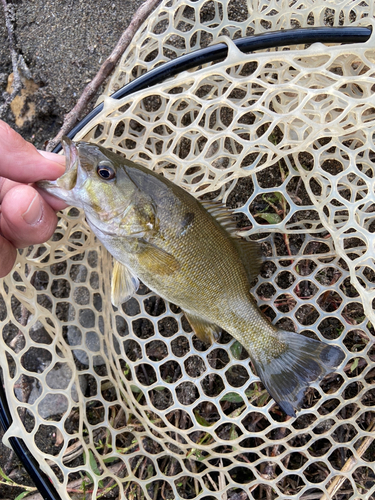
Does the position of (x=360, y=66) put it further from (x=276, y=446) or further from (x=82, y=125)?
(x=276, y=446)

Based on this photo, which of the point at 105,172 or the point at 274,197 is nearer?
the point at 105,172

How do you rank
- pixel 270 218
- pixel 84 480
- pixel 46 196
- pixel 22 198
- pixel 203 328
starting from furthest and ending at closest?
pixel 270 218 → pixel 84 480 → pixel 203 328 → pixel 46 196 → pixel 22 198

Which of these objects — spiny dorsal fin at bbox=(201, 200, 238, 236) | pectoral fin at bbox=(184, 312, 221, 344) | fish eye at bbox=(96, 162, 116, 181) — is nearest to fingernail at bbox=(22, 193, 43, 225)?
fish eye at bbox=(96, 162, 116, 181)

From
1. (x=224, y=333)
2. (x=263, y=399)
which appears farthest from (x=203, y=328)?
(x=263, y=399)

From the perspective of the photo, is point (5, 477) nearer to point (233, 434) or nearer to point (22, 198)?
point (233, 434)

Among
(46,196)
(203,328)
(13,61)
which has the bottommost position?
(203,328)

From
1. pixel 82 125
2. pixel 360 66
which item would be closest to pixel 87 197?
pixel 82 125

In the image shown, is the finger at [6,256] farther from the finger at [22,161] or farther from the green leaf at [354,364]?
the green leaf at [354,364]

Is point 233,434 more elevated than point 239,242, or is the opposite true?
point 239,242

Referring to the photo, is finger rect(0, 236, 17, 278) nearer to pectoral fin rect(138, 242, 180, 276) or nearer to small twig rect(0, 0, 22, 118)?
pectoral fin rect(138, 242, 180, 276)

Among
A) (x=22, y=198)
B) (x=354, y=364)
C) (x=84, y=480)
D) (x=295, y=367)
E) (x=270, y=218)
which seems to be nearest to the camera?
(x=22, y=198)
